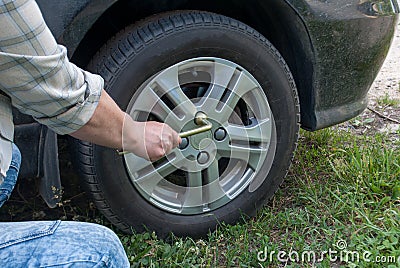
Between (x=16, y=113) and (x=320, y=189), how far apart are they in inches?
57.5

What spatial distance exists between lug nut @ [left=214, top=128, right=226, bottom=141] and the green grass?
408mm

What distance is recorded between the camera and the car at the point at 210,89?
7.41 ft

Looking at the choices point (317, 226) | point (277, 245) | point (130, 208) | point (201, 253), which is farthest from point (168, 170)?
point (317, 226)

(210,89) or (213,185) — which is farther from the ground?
(210,89)

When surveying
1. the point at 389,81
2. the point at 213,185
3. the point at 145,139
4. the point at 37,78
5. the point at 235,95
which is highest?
the point at 37,78

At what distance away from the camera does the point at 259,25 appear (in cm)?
268

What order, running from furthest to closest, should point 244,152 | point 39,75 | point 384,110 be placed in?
point 384,110, point 244,152, point 39,75

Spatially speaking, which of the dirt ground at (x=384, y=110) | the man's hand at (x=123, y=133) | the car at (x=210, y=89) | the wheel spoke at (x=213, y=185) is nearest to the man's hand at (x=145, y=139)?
the man's hand at (x=123, y=133)

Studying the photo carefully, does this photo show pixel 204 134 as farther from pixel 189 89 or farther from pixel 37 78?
pixel 37 78

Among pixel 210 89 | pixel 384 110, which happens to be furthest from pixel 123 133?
pixel 384 110

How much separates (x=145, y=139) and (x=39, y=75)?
41 centimetres

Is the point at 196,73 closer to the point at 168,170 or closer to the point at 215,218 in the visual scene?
the point at 168,170

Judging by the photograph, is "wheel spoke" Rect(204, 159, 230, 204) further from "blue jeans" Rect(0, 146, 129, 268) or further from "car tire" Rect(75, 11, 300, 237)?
"blue jeans" Rect(0, 146, 129, 268)

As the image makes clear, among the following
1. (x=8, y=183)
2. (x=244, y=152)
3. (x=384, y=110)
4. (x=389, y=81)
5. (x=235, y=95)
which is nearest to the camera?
(x=8, y=183)
